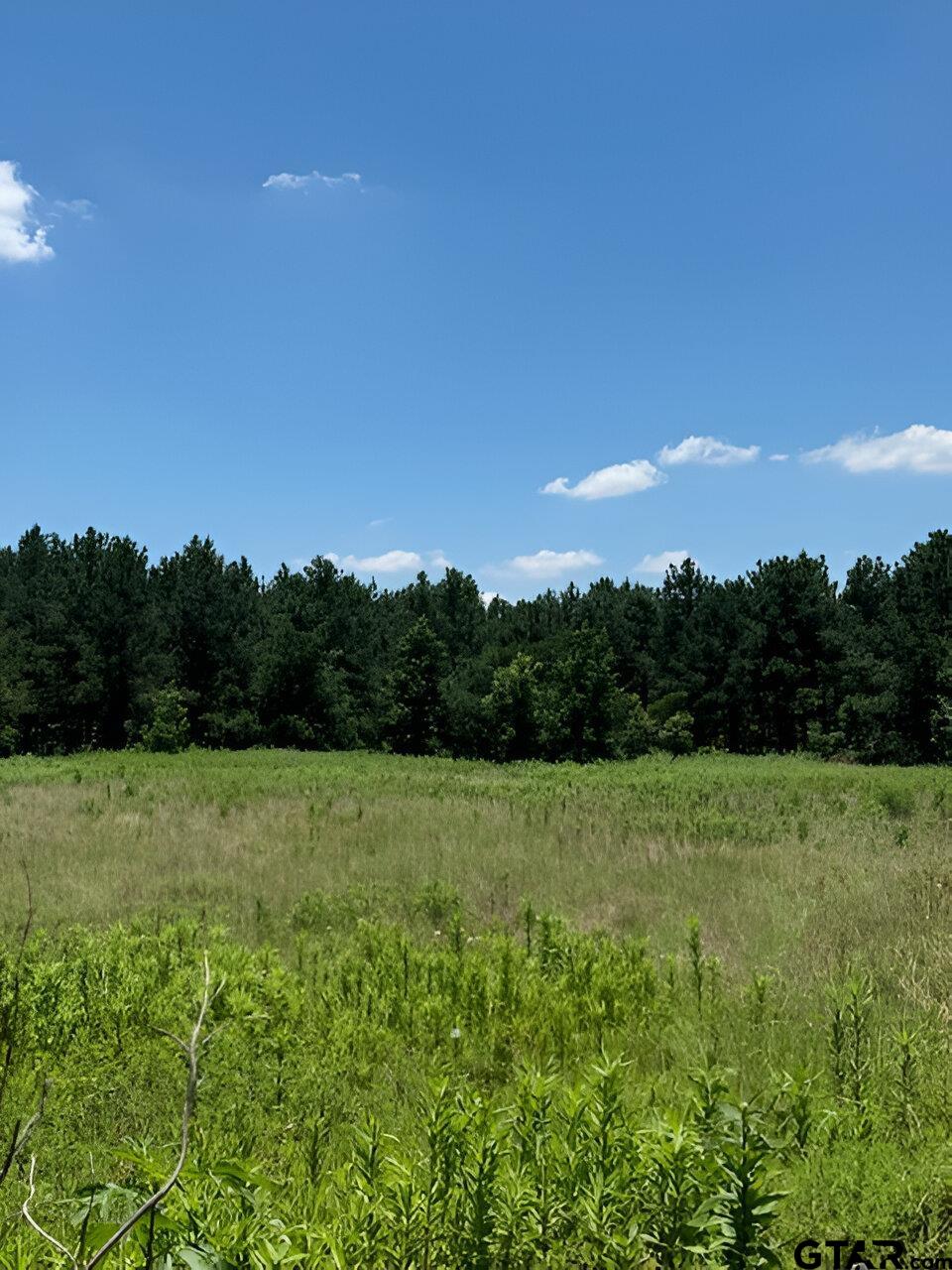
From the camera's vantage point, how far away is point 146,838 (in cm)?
1265

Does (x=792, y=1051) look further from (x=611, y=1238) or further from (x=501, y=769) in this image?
(x=501, y=769)

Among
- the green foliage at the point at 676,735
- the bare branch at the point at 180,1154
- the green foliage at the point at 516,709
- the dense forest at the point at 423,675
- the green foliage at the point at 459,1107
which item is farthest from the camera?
the green foliage at the point at 676,735

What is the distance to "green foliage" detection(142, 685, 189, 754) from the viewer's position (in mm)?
41469

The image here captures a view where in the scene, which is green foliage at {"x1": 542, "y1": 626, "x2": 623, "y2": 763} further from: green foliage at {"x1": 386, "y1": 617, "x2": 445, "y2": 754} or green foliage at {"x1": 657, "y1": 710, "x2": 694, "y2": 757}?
green foliage at {"x1": 386, "y1": 617, "x2": 445, "y2": 754}

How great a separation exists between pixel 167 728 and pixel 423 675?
17807 millimetres

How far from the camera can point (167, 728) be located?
42094mm

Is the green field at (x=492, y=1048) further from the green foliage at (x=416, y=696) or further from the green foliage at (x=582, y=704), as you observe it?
the green foliage at (x=416, y=696)

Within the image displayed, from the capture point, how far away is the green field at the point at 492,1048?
218 cm

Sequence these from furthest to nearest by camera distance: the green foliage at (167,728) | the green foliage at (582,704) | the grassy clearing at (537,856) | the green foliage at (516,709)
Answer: the green foliage at (516,709) → the green foliage at (582,704) → the green foliage at (167,728) → the grassy clearing at (537,856)

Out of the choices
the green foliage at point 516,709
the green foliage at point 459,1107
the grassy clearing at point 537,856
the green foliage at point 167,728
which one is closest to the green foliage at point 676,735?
the green foliage at point 516,709

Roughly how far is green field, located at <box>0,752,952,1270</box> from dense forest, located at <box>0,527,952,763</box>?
36.0m

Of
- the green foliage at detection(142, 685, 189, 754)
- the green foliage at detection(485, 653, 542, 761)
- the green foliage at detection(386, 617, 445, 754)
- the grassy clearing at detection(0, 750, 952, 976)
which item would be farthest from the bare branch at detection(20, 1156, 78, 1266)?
the green foliage at detection(386, 617, 445, 754)

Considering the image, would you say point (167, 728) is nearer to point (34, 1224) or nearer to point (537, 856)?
point (537, 856)

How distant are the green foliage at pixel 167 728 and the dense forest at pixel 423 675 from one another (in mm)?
122
